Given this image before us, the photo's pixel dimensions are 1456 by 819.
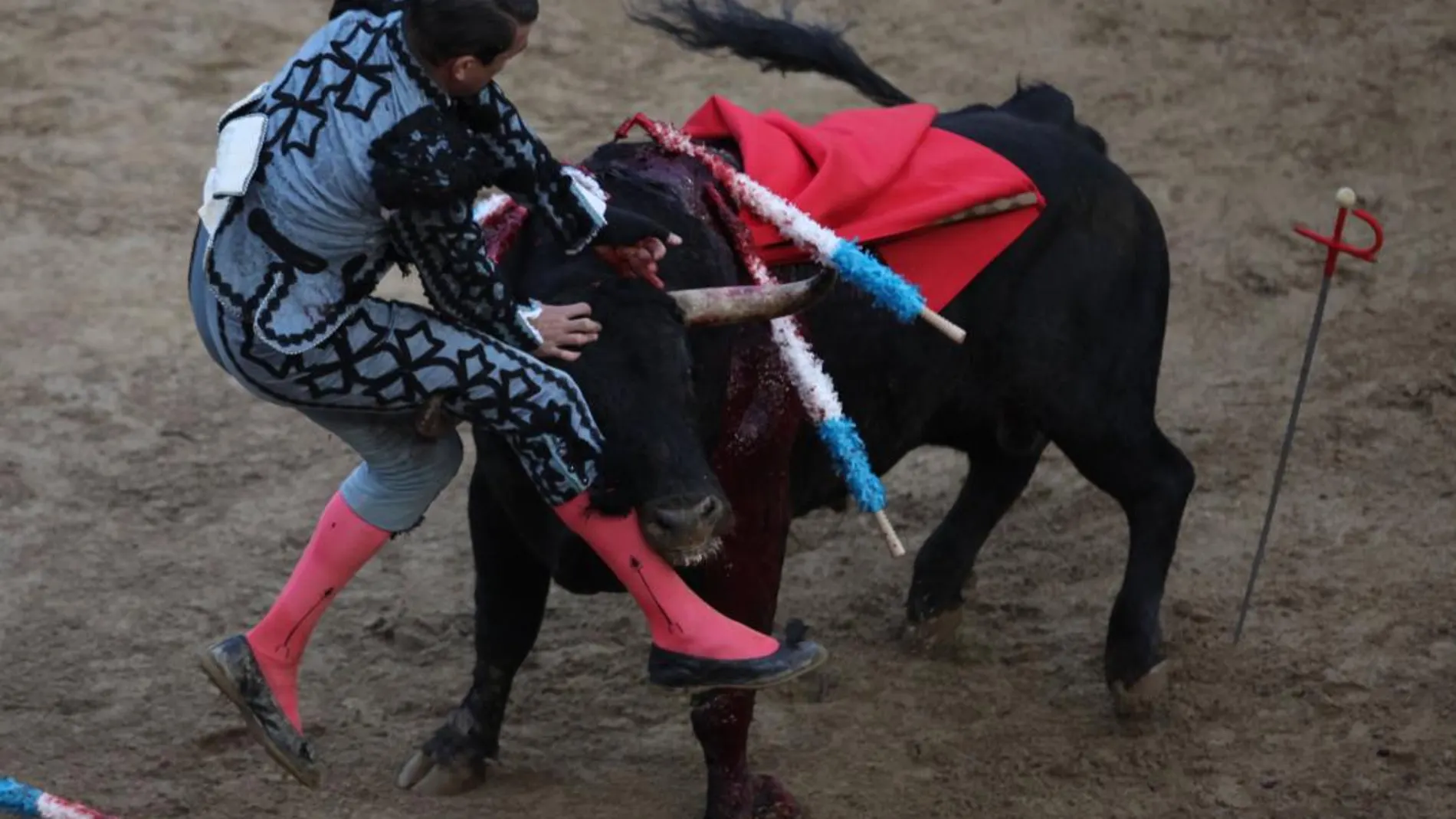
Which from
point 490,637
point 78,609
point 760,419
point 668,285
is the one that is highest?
point 668,285

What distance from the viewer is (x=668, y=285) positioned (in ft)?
12.1

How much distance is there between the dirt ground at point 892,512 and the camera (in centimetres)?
434

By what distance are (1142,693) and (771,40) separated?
1681 millimetres

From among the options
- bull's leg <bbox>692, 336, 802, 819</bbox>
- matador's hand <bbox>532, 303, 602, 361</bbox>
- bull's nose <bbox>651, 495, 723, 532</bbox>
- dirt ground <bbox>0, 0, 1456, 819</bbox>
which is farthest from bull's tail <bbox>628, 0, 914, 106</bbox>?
bull's nose <bbox>651, 495, 723, 532</bbox>

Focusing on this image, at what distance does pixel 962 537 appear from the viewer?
16.1 feet

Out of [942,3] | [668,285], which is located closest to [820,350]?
[668,285]

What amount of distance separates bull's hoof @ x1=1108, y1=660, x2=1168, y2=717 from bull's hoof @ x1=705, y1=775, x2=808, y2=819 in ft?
2.77

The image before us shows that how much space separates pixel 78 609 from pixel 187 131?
2787 millimetres

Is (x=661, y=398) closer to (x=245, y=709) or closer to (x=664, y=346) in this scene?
(x=664, y=346)

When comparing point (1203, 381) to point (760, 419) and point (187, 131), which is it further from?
point (187, 131)

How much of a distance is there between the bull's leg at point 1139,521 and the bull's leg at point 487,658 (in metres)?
1.27

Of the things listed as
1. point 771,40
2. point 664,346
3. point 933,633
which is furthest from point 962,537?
point 664,346

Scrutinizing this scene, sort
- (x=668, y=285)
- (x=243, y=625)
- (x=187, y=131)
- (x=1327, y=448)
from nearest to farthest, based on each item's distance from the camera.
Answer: (x=668, y=285) → (x=243, y=625) → (x=1327, y=448) → (x=187, y=131)

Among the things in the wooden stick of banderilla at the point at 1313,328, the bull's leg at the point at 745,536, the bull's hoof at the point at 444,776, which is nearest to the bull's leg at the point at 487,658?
the bull's hoof at the point at 444,776
